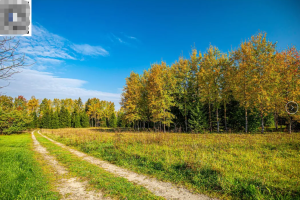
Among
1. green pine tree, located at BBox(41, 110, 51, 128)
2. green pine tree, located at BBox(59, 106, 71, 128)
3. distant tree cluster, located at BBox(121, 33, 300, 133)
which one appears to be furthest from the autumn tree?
green pine tree, located at BBox(41, 110, 51, 128)

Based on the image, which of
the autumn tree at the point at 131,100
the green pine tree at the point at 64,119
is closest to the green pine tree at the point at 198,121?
the autumn tree at the point at 131,100

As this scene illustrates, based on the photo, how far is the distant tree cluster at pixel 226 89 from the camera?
17.6 m

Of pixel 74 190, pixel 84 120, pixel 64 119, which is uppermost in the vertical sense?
pixel 74 190

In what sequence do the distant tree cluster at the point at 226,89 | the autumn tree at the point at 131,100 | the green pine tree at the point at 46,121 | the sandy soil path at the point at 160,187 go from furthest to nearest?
1. the green pine tree at the point at 46,121
2. the autumn tree at the point at 131,100
3. the distant tree cluster at the point at 226,89
4. the sandy soil path at the point at 160,187

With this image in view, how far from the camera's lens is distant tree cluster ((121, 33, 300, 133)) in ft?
57.9

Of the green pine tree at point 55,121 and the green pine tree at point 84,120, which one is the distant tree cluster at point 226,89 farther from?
the green pine tree at point 55,121

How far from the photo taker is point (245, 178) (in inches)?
211

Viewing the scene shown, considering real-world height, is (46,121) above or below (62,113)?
below

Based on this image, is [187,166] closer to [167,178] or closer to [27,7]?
[167,178]

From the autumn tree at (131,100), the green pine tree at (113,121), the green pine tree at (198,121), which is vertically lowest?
the green pine tree at (113,121)

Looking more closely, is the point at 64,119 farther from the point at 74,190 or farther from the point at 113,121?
the point at 74,190

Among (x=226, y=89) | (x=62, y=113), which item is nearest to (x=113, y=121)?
(x=62, y=113)

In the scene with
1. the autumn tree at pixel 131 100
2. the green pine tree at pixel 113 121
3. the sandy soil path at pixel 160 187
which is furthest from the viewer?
the green pine tree at pixel 113 121

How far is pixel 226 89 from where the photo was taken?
68.9 ft
